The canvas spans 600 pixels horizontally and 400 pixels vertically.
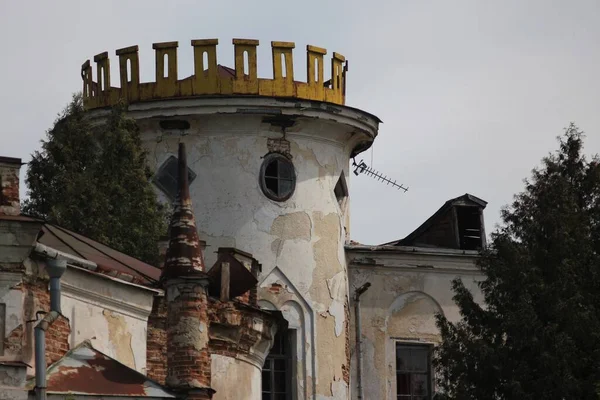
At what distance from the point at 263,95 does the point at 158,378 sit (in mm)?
11985

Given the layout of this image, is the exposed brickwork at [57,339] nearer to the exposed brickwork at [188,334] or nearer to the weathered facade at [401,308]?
the exposed brickwork at [188,334]

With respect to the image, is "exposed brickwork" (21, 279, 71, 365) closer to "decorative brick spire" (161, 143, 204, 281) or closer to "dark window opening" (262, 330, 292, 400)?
"decorative brick spire" (161, 143, 204, 281)

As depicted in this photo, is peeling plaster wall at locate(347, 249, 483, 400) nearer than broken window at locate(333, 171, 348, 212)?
No

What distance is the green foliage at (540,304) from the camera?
3509 cm

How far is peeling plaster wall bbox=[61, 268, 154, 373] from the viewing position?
28.9 metres

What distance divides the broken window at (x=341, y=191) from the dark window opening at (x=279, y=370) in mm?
3207

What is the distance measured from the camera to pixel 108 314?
29.7 m

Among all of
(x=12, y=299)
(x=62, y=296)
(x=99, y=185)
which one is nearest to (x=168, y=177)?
(x=99, y=185)

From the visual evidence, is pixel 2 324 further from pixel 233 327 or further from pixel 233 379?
pixel 233 379

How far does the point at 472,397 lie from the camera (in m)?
35.8

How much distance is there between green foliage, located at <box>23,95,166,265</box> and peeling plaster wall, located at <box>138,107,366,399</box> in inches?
55.0

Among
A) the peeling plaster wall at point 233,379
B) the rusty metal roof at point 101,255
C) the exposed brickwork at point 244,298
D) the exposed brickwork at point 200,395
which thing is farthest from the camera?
the exposed brickwork at point 244,298

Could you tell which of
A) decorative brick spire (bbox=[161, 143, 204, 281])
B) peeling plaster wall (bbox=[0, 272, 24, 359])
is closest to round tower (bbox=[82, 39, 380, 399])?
decorative brick spire (bbox=[161, 143, 204, 281])

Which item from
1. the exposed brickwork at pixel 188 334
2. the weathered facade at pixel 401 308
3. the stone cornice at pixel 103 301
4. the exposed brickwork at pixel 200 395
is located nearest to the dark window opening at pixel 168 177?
the weathered facade at pixel 401 308
